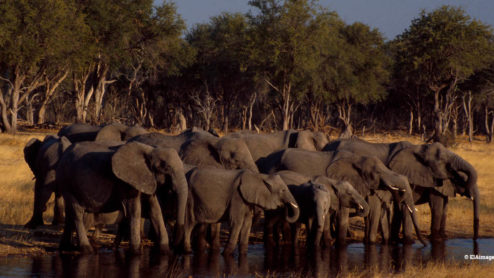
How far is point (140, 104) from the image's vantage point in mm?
73188

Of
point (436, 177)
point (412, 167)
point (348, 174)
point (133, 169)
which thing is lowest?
point (436, 177)

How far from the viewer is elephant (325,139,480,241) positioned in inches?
691

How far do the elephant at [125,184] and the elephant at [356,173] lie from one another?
422 centimetres

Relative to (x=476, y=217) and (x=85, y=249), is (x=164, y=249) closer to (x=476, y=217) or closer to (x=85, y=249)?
(x=85, y=249)

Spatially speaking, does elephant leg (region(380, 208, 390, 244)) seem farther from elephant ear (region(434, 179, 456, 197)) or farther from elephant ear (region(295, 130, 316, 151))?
elephant ear (region(295, 130, 316, 151))

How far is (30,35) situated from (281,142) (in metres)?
23.1

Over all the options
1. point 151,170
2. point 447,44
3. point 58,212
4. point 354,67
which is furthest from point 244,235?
point 354,67

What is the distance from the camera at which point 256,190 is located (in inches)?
552

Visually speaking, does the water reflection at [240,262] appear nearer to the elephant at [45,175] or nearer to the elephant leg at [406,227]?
the elephant leg at [406,227]

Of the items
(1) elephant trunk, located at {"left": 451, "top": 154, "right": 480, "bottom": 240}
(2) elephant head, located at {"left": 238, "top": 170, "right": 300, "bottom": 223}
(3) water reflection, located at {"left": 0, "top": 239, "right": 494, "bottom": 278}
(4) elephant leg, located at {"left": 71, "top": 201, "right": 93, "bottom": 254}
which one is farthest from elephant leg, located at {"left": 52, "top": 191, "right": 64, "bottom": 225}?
(1) elephant trunk, located at {"left": 451, "top": 154, "right": 480, "bottom": 240}

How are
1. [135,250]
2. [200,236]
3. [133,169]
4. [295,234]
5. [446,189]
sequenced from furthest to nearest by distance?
[446,189]
[295,234]
[200,236]
[135,250]
[133,169]

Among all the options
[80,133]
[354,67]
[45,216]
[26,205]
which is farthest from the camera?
[354,67]

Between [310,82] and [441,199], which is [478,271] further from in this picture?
[310,82]

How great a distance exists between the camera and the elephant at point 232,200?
13945mm
